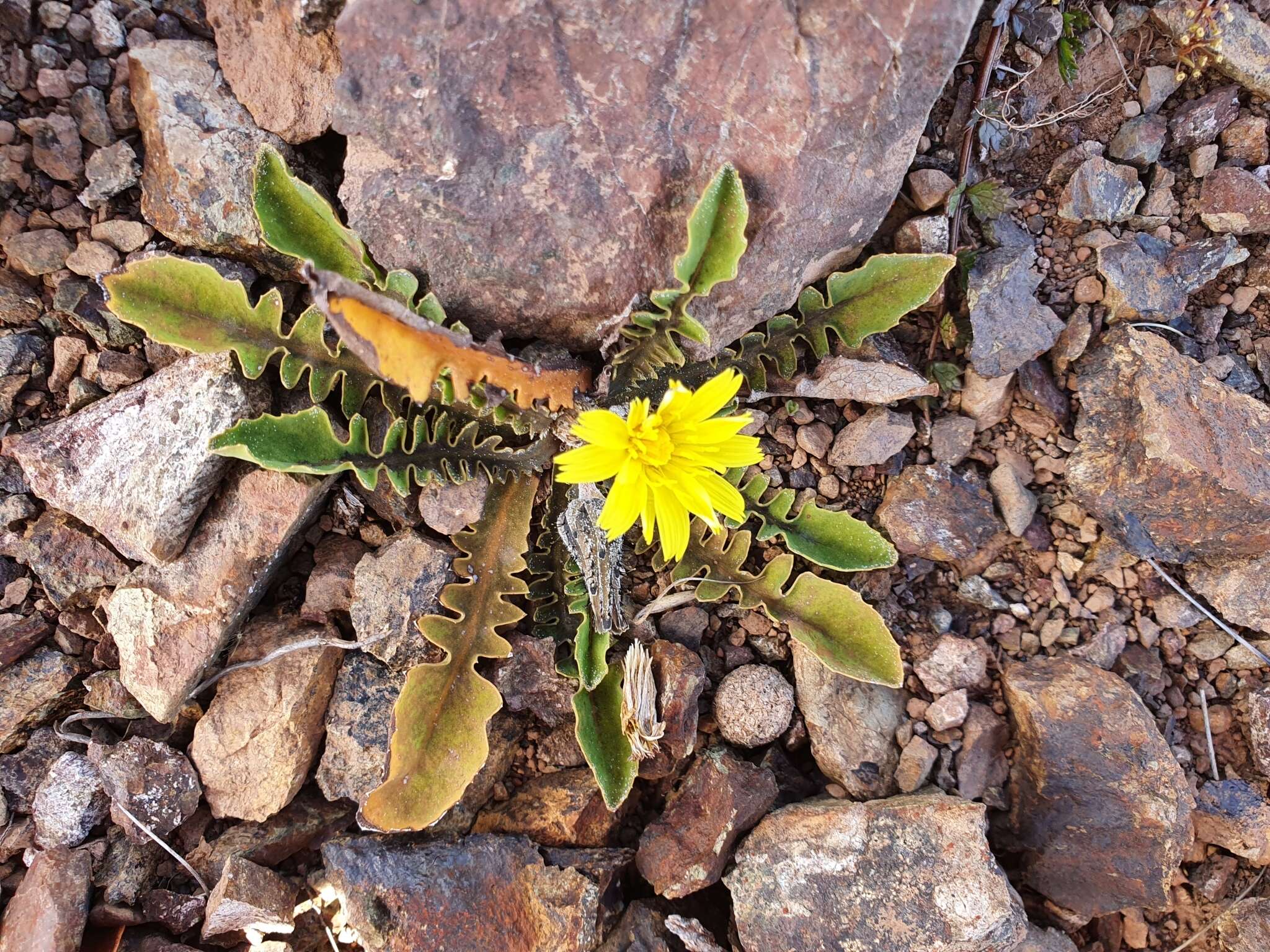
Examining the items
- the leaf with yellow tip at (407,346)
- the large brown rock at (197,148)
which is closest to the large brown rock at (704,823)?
the leaf with yellow tip at (407,346)

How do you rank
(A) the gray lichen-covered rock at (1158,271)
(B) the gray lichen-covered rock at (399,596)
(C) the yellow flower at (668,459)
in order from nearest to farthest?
(C) the yellow flower at (668,459) → (B) the gray lichen-covered rock at (399,596) → (A) the gray lichen-covered rock at (1158,271)

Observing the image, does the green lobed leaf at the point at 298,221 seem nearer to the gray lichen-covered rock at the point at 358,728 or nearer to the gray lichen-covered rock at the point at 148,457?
the gray lichen-covered rock at the point at 148,457

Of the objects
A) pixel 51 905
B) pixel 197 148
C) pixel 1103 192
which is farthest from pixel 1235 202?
pixel 51 905

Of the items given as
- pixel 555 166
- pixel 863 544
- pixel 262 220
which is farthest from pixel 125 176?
pixel 863 544

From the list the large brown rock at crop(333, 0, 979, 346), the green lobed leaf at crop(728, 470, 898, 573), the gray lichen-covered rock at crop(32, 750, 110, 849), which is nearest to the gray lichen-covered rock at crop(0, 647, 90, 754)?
the gray lichen-covered rock at crop(32, 750, 110, 849)

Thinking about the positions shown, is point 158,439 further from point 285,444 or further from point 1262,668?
point 1262,668

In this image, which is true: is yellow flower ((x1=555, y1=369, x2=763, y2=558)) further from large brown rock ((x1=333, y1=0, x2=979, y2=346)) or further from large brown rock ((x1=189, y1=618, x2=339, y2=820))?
large brown rock ((x1=189, y1=618, x2=339, y2=820))
